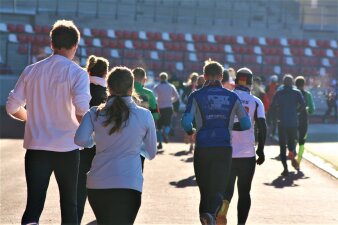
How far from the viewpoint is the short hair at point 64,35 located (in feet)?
23.5

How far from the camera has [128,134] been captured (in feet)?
20.9

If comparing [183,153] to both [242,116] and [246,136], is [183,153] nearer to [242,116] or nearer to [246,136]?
[246,136]

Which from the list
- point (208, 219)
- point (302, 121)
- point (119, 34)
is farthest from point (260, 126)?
point (119, 34)

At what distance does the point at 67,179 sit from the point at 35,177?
0.83ft

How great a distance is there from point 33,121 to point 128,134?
1.20 m

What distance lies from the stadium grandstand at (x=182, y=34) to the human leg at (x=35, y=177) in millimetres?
29951

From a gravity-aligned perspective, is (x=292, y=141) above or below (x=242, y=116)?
below

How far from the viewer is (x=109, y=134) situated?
21.0ft

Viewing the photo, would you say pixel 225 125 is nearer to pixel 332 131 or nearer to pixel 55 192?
pixel 55 192

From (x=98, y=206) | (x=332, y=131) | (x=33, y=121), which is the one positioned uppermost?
(x=33, y=121)

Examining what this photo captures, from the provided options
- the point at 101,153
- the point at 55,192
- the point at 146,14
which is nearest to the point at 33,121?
the point at 101,153

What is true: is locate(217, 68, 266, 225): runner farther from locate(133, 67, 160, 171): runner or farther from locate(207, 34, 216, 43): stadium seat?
locate(207, 34, 216, 43): stadium seat

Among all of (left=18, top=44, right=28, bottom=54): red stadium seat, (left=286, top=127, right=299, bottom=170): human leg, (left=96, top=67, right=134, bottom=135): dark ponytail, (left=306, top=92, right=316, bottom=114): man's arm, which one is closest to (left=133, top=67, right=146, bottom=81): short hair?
(left=286, top=127, right=299, bottom=170): human leg

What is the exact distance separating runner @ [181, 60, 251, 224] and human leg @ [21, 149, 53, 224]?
77.0 inches
